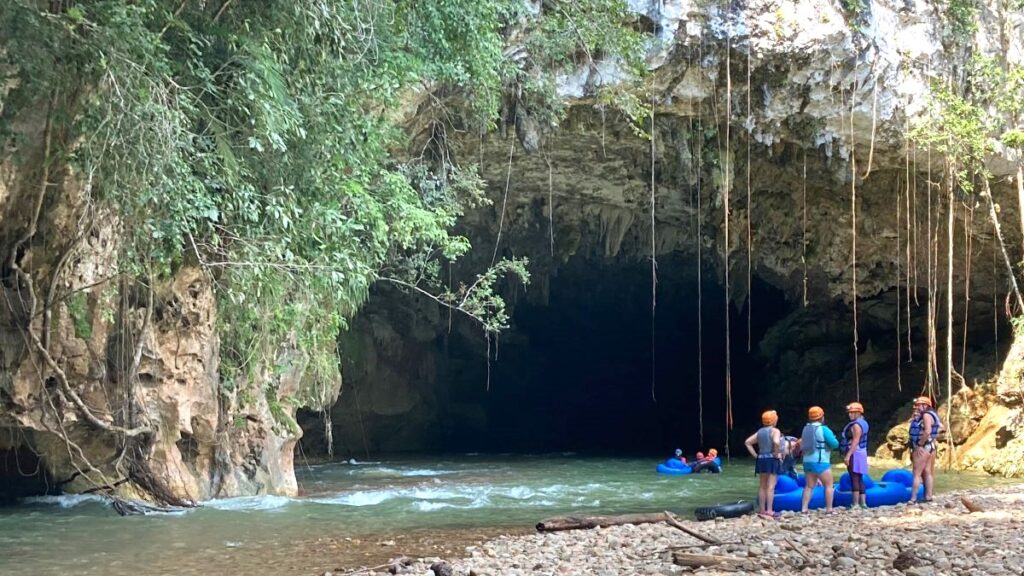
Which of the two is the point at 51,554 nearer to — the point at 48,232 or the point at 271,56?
the point at 48,232

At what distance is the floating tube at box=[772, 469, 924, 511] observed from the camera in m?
9.01

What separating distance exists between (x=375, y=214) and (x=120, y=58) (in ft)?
12.4

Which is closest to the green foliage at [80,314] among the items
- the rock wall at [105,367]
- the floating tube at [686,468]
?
the rock wall at [105,367]

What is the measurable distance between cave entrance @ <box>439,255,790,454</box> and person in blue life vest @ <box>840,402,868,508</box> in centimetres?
1217

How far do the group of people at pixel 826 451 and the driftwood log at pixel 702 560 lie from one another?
267cm

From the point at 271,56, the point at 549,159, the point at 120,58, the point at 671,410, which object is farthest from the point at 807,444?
the point at 671,410

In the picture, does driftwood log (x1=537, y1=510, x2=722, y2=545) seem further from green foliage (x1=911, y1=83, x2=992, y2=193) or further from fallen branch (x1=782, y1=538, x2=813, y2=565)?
green foliage (x1=911, y1=83, x2=992, y2=193)

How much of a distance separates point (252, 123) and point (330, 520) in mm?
4275

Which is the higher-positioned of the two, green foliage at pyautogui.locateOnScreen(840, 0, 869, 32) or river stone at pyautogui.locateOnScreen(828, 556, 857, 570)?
green foliage at pyautogui.locateOnScreen(840, 0, 869, 32)

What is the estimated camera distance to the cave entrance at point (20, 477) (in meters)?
11.5

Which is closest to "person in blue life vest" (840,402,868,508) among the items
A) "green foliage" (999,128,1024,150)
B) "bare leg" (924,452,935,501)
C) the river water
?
"bare leg" (924,452,935,501)

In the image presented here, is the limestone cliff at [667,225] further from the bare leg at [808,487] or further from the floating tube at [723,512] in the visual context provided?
the bare leg at [808,487]

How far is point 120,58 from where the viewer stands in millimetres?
6109

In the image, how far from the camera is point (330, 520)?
946cm
